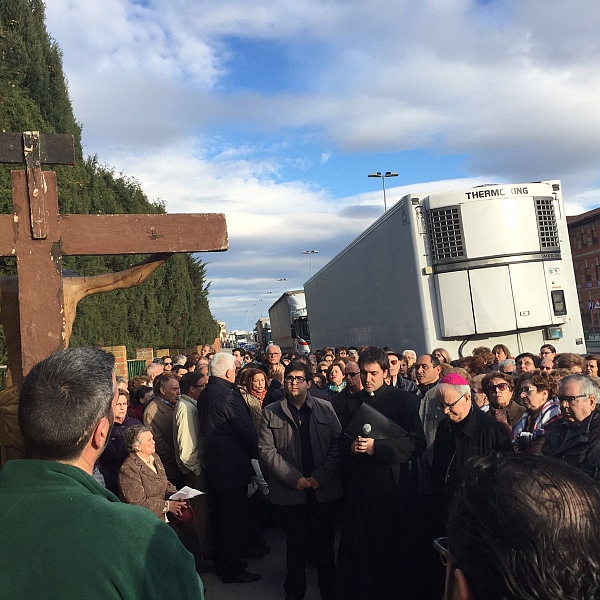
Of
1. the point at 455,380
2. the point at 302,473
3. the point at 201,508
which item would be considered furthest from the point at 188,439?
the point at 455,380

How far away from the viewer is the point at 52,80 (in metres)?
22.7

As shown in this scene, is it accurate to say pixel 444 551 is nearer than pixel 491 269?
Yes

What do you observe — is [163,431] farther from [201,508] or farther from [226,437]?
[226,437]

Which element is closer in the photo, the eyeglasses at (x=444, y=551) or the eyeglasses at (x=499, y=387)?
the eyeglasses at (x=444, y=551)

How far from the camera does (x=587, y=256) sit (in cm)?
6050

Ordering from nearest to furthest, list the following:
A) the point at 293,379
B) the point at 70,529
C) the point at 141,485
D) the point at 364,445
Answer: the point at 70,529 < the point at 364,445 < the point at 141,485 < the point at 293,379

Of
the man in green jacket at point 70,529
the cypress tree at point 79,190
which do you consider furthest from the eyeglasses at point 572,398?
the cypress tree at point 79,190

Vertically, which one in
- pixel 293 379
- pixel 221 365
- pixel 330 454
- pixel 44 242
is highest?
pixel 44 242

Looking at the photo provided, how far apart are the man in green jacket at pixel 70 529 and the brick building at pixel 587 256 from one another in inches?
2396

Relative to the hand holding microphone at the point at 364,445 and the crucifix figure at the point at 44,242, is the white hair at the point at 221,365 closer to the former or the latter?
the hand holding microphone at the point at 364,445

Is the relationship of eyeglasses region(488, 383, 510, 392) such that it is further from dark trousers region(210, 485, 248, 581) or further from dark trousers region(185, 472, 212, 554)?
dark trousers region(185, 472, 212, 554)

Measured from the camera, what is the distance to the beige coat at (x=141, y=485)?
191 inches

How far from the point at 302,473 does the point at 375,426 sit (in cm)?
91

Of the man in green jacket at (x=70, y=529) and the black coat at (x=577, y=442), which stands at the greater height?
the man in green jacket at (x=70, y=529)
